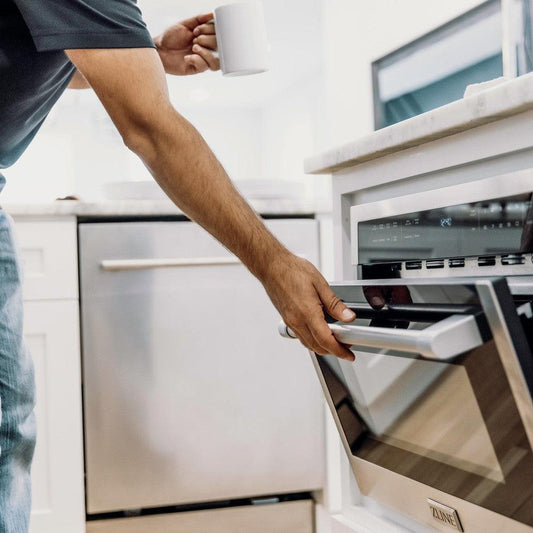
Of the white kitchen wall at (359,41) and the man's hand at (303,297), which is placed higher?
the white kitchen wall at (359,41)

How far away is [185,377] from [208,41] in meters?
0.86

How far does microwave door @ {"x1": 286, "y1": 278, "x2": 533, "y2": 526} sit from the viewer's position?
2.19 feet

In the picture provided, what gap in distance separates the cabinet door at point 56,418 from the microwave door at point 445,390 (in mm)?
915

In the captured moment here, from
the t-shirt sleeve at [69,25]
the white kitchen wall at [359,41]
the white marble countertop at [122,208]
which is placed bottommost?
the white marble countertop at [122,208]

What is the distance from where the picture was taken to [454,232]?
81cm

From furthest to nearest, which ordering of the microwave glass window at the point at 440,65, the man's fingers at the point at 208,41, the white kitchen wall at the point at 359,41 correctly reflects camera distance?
the white kitchen wall at the point at 359,41 < the microwave glass window at the point at 440,65 < the man's fingers at the point at 208,41

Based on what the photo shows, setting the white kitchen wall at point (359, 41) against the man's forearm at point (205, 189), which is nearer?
the man's forearm at point (205, 189)

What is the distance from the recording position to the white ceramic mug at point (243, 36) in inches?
44.4

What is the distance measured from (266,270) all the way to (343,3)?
413 cm

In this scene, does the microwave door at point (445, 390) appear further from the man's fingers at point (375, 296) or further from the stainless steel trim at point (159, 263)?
the stainless steel trim at point (159, 263)

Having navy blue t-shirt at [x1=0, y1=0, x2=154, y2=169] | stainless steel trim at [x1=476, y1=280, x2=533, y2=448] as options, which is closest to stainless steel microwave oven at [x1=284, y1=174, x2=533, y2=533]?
stainless steel trim at [x1=476, y1=280, x2=533, y2=448]

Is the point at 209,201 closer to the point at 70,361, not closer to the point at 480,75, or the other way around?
the point at 70,361

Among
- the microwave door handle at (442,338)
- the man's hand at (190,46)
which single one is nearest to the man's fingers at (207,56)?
the man's hand at (190,46)

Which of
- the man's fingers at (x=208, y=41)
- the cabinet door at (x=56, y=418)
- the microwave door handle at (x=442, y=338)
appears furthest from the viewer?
the cabinet door at (x=56, y=418)
